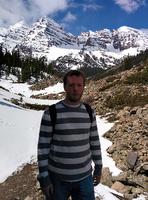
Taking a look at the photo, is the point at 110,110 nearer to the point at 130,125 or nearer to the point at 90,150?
the point at 130,125

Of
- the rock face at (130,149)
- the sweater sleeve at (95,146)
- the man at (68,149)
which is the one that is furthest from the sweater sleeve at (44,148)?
the rock face at (130,149)

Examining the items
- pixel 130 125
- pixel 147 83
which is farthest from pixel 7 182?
pixel 147 83

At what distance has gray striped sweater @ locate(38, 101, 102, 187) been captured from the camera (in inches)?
222

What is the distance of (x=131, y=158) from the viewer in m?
16.9

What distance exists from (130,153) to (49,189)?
1207cm

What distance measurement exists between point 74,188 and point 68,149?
2.32 feet

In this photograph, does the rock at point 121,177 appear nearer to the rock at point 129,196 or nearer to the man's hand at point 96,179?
the rock at point 129,196

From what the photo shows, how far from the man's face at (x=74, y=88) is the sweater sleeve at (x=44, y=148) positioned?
45 centimetres

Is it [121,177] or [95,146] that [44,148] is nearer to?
[95,146]

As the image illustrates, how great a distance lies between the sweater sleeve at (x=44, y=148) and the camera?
18.4 feet

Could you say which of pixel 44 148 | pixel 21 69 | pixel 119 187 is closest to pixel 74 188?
pixel 44 148

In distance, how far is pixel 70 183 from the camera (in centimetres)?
581

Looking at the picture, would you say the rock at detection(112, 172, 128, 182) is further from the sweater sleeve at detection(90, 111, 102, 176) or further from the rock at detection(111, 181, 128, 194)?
the sweater sleeve at detection(90, 111, 102, 176)

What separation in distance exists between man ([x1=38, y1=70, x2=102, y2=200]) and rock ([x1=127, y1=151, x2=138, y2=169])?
10831mm
